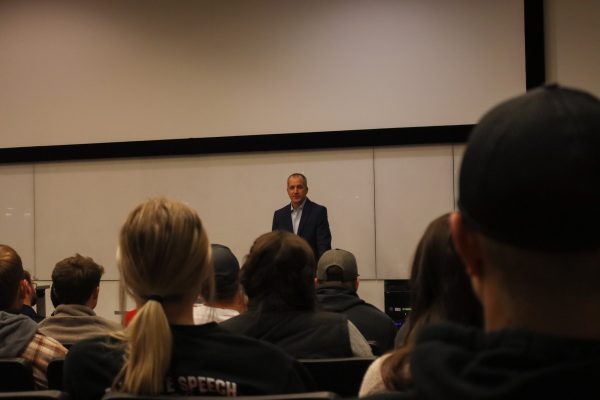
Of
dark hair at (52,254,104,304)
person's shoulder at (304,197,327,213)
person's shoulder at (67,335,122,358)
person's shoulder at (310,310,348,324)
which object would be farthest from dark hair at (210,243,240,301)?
person's shoulder at (304,197,327,213)

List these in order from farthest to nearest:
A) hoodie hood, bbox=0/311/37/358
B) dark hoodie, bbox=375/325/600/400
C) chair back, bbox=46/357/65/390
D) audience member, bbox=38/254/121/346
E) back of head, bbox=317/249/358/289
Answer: back of head, bbox=317/249/358/289, audience member, bbox=38/254/121/346, hoodie hood, bbox=0/311/37/358, chair back, bbox=46/357/65/390, dark hoodie, bbox=375/325/600/400

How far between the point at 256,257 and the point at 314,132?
5.10m

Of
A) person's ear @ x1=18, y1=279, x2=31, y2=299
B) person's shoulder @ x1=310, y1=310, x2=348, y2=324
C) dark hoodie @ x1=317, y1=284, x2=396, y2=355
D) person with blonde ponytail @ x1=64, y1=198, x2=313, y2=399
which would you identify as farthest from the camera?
person's ear @ x1=18, y1=279, x2=31, y2=299

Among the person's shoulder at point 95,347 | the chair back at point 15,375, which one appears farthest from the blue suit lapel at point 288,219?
the person's shoulder at point 95,347

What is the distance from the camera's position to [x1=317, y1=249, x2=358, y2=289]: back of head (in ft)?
11.1

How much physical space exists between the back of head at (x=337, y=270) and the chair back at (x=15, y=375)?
161cm

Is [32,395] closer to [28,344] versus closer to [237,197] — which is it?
[28,344]

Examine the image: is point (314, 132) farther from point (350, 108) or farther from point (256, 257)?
point (256, 257)

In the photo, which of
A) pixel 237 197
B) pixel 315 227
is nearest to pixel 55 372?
pixel 315 227

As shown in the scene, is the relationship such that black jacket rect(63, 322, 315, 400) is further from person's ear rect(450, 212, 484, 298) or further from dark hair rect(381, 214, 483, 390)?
person's ear rect(450, 212, 484, 298)

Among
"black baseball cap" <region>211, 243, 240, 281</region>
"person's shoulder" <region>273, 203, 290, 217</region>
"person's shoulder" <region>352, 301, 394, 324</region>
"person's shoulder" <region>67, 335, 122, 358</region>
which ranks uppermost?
"person's shoulder" <region>273, 203, 290, 217</region>

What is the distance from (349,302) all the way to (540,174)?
2.48m

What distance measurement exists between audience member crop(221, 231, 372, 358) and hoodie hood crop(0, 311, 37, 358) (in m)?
0.74

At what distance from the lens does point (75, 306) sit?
2.78m
